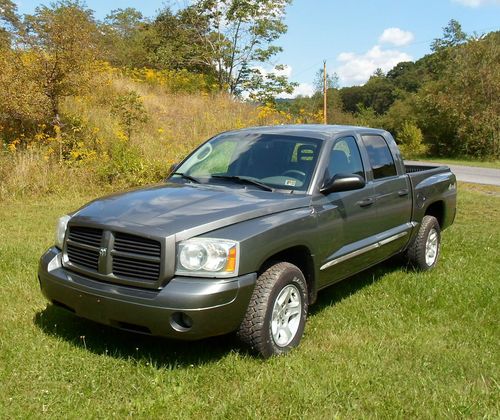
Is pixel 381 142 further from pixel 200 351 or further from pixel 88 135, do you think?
pixel 88 135

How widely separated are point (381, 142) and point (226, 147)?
69.1 inches

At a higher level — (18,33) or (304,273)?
(18,33)

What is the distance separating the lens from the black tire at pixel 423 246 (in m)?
6.04

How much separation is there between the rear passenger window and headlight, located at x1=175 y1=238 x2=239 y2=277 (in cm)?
238

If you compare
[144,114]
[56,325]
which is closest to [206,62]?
[144,114]

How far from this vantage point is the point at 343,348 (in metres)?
4.09

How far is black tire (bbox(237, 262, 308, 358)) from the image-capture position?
11.9 ft

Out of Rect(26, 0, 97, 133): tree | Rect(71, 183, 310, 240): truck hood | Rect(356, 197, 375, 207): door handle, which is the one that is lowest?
Rect(356, 197, 375, 207): door handle

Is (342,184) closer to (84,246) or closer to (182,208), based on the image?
(182,208)

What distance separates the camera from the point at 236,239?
3504 millimetres

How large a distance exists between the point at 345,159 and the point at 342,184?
0.73 m

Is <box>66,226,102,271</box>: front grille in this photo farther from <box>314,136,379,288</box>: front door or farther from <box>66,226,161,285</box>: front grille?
<box>314,136,379,288</box>: front door

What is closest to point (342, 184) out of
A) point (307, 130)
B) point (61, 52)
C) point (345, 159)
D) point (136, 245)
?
point (345, 159)

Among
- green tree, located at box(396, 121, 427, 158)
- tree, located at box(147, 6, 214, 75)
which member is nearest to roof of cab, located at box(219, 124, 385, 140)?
tree, located at box(147, 6, 214, 75)
